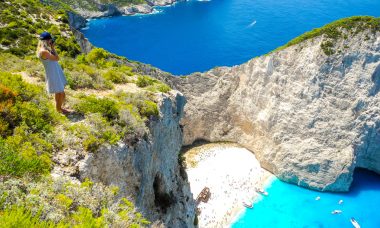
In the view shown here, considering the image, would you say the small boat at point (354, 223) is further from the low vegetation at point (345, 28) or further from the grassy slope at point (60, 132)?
the grassy slope at point (60, 132)

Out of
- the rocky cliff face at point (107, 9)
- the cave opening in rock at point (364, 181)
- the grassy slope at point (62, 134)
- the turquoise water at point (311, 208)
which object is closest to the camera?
the grassy slope at point (62, 134)

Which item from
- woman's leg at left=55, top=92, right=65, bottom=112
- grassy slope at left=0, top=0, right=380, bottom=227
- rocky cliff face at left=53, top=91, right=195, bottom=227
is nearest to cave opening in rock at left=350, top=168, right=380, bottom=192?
rocky cliff face at left=53, top=91, right=195, bottom=227

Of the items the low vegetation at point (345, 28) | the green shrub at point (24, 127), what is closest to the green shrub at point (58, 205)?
the green shrub at point (24, 127)

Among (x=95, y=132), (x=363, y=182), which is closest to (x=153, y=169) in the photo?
(x=95, y=132)

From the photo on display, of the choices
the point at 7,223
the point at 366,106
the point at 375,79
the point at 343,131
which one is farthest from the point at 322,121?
the point at 7,223

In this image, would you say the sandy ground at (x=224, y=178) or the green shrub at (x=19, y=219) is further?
the sandy ground at (x=224, y=178)

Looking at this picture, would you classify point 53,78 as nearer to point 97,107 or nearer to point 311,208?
point 97,107

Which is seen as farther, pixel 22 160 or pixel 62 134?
pixel 62 134
